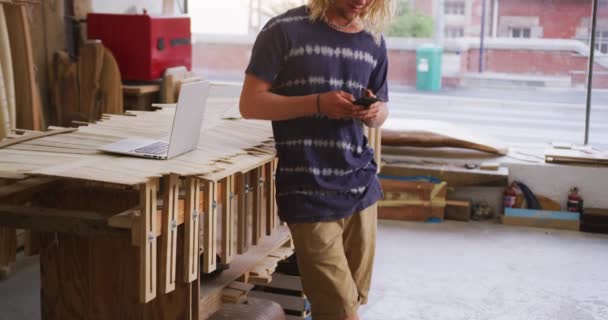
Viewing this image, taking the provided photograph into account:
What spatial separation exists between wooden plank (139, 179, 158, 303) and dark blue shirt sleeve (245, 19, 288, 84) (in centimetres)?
45

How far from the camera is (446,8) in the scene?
19.4ft

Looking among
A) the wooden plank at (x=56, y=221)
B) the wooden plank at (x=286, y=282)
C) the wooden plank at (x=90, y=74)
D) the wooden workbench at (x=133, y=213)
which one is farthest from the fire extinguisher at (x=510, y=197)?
the wooden plank at (x=56, y=221)

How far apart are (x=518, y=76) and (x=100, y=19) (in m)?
3.07

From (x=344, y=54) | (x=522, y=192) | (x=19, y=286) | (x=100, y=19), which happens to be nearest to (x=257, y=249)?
(x=344, y=54)

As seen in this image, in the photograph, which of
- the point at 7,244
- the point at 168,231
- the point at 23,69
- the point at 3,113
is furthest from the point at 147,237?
the point at 23,69

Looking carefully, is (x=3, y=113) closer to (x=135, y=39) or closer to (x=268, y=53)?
(x=135, y=39)

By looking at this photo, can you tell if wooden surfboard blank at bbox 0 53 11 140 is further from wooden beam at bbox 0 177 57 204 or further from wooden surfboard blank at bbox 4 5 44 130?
wooden beam at bbox 0 177 57 204

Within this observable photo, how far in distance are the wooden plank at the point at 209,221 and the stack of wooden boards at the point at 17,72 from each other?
7.03 feet

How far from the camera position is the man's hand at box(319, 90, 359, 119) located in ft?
7.30

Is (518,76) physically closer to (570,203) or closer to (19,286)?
(570,203)

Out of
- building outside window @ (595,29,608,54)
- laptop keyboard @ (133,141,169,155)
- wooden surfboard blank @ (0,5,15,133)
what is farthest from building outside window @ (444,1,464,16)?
laptop keyboard @ (133,141,169,155)

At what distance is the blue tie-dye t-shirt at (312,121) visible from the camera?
2344 millimetres

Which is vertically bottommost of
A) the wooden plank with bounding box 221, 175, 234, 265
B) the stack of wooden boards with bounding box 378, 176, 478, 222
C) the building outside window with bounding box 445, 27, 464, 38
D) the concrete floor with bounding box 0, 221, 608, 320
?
the concrete floor with bounding box 0, 221, 608, 320

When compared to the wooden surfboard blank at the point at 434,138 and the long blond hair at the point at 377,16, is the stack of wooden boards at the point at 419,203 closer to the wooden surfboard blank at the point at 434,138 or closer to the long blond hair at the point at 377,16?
the wooden surfboard blank at the point at 434,138
